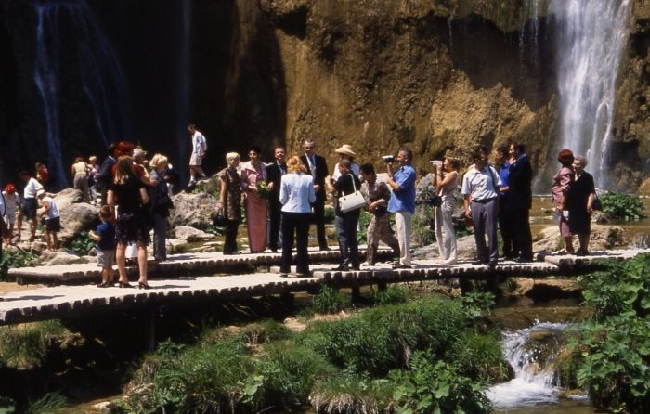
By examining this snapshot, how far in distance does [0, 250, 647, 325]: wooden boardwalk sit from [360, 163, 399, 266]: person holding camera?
291 millimetres

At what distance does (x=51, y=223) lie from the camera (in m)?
21.4

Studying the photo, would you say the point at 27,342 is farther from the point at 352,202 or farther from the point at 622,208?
the point at 622,208

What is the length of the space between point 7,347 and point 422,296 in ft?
16.6

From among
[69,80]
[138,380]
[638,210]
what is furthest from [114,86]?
[138,380]

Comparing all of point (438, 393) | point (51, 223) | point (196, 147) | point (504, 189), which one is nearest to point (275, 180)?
point (504, 189)

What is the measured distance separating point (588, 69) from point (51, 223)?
17.3 metres

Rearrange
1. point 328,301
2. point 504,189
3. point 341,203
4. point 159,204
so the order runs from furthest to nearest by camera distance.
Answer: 1. point 504,189
2. point 159,204
3. point 341,203
4. point 328,301

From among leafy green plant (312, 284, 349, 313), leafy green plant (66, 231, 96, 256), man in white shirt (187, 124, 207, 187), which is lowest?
leafy green plant (312, 284, 349, 313)

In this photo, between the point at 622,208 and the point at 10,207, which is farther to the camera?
the point at 622,208

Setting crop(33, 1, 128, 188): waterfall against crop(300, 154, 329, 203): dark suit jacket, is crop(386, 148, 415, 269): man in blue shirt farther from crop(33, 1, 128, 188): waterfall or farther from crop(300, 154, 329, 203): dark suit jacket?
crop(33, 1, 128, 188): waterfall

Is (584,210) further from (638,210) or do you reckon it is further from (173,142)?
(173,142)

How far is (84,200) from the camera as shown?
25.1 metres

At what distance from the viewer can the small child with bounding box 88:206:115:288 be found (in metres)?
14.6

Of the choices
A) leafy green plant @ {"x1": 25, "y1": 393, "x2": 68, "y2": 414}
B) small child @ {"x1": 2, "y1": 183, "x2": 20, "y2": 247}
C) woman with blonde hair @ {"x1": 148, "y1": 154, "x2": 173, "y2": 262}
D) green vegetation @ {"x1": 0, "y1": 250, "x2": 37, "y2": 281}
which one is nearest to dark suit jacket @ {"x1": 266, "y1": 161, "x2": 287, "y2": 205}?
woman with blonde hair @ {"x1": 148, "y1": 154, "x2": 173, "y2": 262}
